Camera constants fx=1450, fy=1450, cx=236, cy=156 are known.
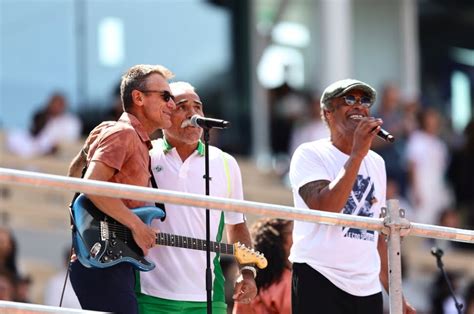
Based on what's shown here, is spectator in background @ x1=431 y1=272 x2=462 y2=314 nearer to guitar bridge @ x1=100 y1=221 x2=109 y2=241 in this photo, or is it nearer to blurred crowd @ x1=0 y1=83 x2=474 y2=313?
blurred crowd @ x1=0 y1=83 x2=474 y2=313

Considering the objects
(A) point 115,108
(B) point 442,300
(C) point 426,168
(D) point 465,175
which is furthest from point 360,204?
(D) point 465,175

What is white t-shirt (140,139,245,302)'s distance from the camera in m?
7.01

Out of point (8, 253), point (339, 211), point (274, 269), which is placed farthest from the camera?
point (8, 253)

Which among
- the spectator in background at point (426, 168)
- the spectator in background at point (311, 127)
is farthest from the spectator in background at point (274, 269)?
the spectator in background at point (426, 168)

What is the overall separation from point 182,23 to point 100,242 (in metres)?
9.94

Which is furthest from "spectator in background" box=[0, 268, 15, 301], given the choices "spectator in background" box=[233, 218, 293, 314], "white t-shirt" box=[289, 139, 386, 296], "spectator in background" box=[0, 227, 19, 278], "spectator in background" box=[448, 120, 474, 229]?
"spectator in background" box=[448, 120, 474, 229]

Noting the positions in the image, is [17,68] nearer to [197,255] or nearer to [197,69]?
[197,69]

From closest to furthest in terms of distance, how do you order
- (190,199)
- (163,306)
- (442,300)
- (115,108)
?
(190,199), (163,306), (442,300), (115,108)

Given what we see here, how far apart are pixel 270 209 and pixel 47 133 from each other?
8.30m

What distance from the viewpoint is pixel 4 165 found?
44.4ft

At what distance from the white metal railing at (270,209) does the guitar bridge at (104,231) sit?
2.05 ft

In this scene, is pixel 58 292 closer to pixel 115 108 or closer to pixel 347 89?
pixel 115 108

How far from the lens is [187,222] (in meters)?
7.08

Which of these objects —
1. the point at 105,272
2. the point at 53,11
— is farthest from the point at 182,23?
the point at 105,272
